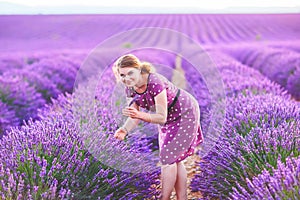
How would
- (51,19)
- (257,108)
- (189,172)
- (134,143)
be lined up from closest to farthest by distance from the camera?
(134,143) → (257,108) → (189,172) → (51,19)

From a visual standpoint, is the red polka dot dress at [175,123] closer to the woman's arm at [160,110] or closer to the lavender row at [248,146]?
the woman's arm at [160,110]

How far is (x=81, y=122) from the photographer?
106 inches

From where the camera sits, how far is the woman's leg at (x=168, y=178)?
212 cm

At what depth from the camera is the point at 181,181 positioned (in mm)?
2227

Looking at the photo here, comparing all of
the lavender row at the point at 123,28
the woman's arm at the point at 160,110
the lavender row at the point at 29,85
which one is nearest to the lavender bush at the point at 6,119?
the lavender row at the point at 29,85

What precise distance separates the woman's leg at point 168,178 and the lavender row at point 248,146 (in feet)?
0.79

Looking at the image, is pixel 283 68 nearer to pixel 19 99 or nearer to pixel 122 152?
pixel 19 99

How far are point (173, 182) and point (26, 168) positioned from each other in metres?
0.71

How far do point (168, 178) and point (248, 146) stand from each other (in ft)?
1.41

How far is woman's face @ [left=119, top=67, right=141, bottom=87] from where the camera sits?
6.47 ft

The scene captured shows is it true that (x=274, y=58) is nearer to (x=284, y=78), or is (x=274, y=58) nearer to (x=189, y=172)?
(x=284, y=78)

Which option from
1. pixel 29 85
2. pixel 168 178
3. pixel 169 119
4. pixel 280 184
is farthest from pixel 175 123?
pixel 29 85

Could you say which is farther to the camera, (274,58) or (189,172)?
(274,58)

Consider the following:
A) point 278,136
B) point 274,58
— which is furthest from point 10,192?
point 274,58
